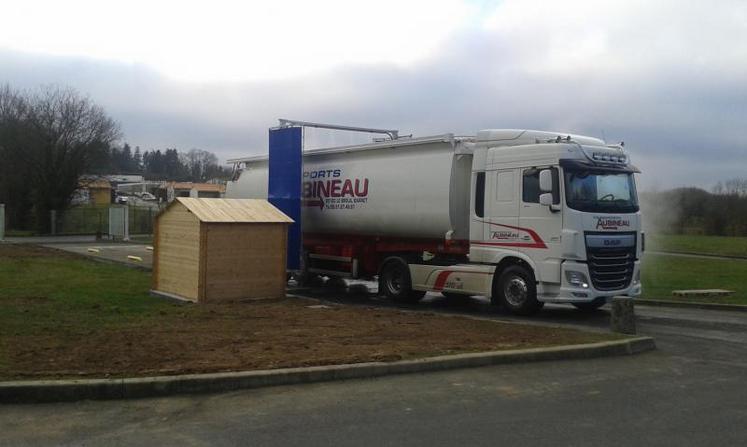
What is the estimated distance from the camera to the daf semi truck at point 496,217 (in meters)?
13.4

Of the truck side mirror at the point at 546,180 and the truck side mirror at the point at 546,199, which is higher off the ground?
the truck side mirror at the point at 546,180

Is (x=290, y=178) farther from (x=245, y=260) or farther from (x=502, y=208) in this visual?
(x=502, y=208)

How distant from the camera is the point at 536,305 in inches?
553

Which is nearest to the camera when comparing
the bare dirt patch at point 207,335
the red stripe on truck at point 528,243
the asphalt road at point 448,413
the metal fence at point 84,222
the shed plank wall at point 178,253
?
the asphalt road at point 448,413

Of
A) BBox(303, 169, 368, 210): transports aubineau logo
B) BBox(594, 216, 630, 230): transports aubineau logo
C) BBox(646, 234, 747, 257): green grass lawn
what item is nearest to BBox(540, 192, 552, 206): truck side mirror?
BBox(594, 216, 630, 230): transports aubineau logo

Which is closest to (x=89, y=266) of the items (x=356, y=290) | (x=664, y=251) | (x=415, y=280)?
(x=356, y=290)

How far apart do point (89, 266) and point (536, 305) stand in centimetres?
1491

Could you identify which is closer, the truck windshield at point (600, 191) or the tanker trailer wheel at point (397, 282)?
the truck windshield at point (600, 191)

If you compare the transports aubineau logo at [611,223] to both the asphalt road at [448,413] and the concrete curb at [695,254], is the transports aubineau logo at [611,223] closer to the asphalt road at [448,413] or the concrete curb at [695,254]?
the asphalt road at [448,413]

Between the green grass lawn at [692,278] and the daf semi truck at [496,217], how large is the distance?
12.1 ft

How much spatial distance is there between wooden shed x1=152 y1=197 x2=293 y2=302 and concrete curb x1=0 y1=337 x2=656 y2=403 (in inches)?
284

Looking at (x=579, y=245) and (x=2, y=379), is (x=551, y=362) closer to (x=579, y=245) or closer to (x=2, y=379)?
(x=579, y=245)

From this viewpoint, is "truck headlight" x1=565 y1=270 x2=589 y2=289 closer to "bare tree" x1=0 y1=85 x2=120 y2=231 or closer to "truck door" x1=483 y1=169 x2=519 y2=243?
"truck door" x1=483 y1=169 x2=519 y2=243

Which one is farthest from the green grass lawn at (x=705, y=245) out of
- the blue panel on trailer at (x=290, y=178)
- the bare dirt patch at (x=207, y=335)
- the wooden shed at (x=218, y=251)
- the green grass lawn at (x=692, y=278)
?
the bare dirt patch at (x=207, y=335)
